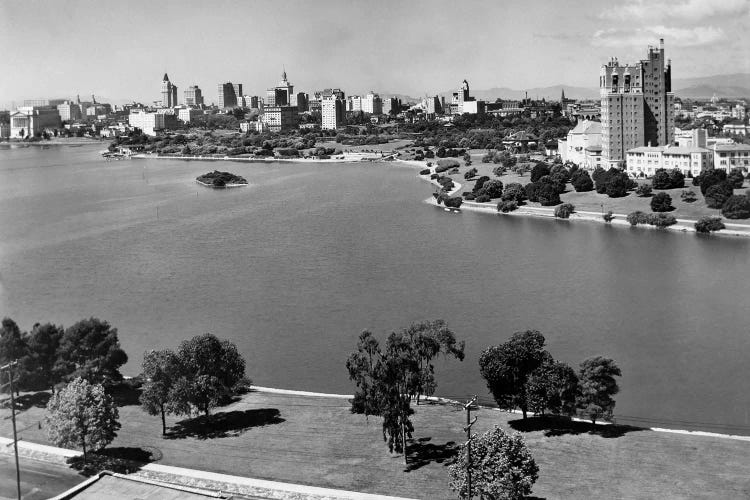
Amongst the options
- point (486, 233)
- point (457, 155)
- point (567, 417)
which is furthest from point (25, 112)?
point (567, 417)

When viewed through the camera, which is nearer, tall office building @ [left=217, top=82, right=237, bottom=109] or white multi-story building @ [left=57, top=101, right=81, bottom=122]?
white multi-story building @ [left=57, top=101, right=81, bottom=122]

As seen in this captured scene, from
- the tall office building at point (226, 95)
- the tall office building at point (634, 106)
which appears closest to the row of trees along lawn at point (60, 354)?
the tall office building at point (634, 106)

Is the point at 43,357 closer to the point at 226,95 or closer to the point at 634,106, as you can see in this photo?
the point at 634,106

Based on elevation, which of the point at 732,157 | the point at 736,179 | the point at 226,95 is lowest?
the point at 736,179

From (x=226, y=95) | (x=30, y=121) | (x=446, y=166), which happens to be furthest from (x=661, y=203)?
(x=226, y=95)

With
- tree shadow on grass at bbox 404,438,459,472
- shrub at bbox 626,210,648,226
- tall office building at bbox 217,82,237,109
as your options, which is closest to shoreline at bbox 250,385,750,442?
tree shadow on grass at bbox 404,438,459,472

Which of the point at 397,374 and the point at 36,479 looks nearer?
the point at 36,479

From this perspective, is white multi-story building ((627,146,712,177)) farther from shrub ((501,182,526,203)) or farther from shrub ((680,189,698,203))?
shrub ((501,182,526,203))
